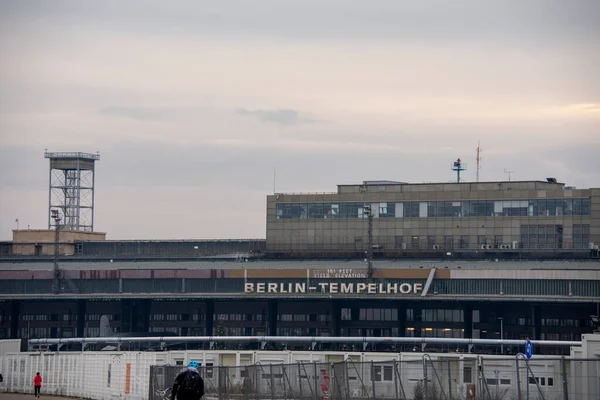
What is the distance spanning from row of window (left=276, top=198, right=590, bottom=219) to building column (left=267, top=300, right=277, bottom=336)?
956 inches

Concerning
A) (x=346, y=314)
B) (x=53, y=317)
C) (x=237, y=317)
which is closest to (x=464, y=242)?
(x=346, y=314)

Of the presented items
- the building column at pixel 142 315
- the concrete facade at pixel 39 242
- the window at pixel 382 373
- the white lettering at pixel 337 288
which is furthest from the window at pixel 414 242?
the window at pixel 382 373

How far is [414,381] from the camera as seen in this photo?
49.5 m

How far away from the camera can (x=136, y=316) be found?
167 metres

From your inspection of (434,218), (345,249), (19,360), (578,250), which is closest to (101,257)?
(345,249)

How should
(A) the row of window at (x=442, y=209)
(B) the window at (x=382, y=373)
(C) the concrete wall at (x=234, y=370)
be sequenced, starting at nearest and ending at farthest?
(C) the concrete wall at (x=234, y=370), (B) the window at (x=382, y=373), (A) the row of window at (x=442, y=209)

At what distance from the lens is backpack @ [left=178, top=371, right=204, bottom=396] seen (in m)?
32.5

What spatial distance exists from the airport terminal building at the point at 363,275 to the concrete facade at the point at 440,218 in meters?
0.19

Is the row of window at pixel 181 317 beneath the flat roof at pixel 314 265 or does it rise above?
beneath

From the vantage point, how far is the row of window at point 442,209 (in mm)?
165375

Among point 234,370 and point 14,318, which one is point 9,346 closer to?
point 234,370

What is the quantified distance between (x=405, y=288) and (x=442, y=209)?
985 inches

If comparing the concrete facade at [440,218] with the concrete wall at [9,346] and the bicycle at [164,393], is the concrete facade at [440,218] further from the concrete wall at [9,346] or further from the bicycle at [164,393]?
the bicycle at [164,393]

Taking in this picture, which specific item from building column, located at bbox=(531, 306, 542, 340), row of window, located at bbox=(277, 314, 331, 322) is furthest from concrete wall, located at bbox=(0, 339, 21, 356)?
building column, located at bbox=(531, 306, 542, 340)
